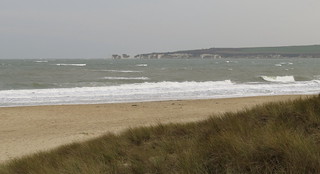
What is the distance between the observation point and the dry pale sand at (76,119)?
392 inches

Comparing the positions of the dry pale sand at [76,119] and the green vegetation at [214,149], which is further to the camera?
the dry pale sand at [76,119]

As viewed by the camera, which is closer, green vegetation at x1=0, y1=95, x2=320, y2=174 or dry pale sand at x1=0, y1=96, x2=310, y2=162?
green vegetation at x1=0, y1=95, x2=320, y2=174

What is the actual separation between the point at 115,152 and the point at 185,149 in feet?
3.93

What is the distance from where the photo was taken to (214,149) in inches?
157

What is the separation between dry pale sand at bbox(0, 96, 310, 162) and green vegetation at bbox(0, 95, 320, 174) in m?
3.26

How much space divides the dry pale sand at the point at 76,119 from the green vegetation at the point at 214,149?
10.7 ft

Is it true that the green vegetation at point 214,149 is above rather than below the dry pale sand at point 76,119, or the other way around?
above

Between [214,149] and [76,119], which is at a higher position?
[214,149]

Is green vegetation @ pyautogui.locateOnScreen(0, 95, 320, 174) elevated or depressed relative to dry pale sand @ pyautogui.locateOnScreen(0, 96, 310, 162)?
elevated

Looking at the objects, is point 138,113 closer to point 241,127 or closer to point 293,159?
point 241,127

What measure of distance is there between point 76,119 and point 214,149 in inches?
428

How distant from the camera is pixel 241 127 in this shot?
485 cm

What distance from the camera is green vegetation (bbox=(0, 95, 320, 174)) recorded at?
3.48m

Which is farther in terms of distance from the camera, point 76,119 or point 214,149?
point 76,119
